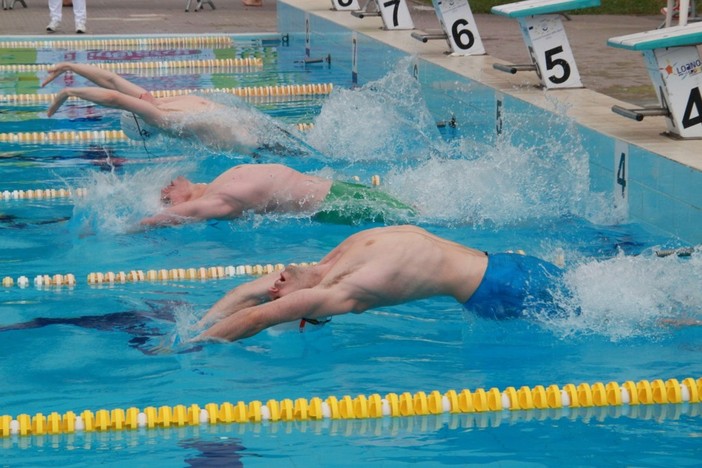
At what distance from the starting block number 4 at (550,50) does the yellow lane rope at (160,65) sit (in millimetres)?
4941

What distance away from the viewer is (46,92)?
35.9 feet

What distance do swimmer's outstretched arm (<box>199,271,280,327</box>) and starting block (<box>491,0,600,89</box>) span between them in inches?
156

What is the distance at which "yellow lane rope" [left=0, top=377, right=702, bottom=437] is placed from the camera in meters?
3.90

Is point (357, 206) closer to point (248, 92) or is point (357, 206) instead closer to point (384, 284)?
point (384, 284)

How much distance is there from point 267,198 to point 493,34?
808 centimetres

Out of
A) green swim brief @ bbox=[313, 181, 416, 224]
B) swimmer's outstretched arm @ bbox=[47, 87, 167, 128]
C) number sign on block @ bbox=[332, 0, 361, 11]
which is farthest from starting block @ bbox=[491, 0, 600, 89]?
number sign on block @ bbox=[332, 0, 361, 11]

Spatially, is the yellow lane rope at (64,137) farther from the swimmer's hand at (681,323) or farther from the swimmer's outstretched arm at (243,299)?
the swimmer's hand at (681,323)

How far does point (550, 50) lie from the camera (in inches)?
324

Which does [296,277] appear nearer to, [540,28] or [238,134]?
[238,134]

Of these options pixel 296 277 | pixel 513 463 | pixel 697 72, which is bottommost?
pixel 513 463

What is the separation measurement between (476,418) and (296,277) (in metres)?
0.89

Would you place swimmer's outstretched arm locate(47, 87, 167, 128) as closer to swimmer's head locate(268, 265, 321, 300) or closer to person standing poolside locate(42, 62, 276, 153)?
person standing poolside locate(42, 62, 276, 153)

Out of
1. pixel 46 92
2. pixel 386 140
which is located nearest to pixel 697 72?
pixel 386 140

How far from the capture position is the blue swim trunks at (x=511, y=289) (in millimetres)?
4602
